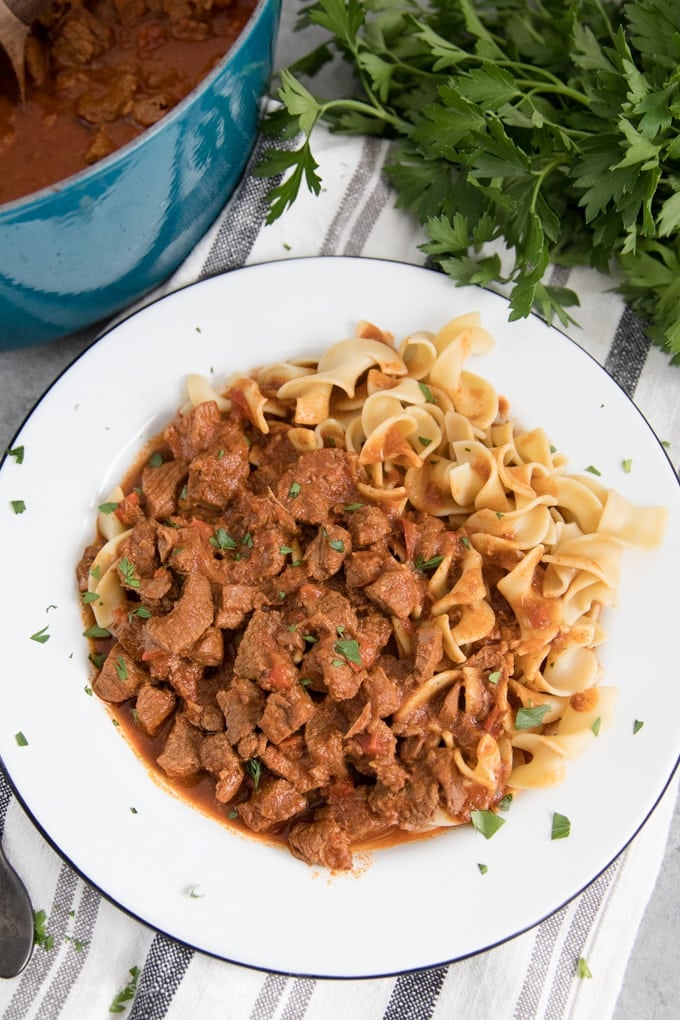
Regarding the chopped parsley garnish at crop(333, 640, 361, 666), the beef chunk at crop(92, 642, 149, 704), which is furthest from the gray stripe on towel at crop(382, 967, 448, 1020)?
the beef chunk at crop(92, 642, 149, 704)

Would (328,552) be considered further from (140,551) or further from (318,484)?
(140,551)

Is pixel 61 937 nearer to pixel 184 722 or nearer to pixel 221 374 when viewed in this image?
pixel 184 722

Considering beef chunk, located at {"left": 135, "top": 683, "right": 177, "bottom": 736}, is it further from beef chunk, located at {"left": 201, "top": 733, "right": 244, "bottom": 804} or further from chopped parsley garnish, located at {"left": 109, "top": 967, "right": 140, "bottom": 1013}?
chopped parsley garnish, located at {"left": 109, "top": 967, "right": 140, "bottom": 1013}

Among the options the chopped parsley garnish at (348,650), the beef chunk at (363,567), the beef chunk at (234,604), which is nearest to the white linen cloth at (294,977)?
the beef chunk at (234,604)

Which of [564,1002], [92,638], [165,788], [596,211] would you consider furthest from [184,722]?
[596,211]

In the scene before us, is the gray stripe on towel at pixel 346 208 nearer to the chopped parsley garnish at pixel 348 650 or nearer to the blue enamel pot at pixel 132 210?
the blue enamel pot at pixel 132 210

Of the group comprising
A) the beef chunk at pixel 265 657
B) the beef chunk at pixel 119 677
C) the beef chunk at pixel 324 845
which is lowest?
the beef chunk at pixel 324 845

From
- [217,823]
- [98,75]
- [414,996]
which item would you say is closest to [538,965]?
[414,996]
